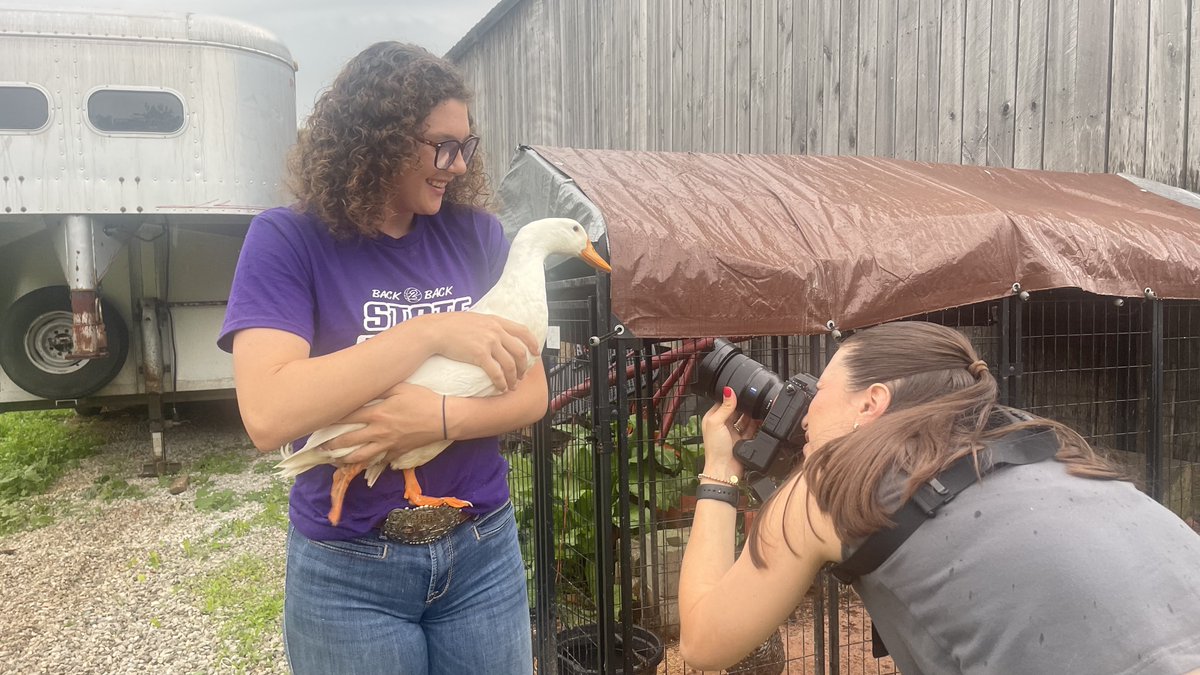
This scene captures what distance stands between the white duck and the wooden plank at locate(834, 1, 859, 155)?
12.8 ft

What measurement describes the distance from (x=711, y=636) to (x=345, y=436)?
77 cm

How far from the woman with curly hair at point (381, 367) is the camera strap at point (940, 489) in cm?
71

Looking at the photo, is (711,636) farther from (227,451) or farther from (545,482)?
(227,451)

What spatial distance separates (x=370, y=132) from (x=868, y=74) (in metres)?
4.21

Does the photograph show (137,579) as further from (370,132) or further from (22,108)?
(370,132)

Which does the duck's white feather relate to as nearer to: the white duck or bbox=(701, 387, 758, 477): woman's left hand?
the white duck

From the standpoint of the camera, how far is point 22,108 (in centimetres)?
547

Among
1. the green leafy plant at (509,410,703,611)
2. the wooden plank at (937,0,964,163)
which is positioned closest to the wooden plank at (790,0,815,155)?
the wooden plank at (937,0,964,163)

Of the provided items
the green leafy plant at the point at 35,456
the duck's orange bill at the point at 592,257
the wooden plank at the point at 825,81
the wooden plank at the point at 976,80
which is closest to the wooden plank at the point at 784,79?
the wooden plank at the point at 825,81

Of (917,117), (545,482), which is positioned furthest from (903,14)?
(545,482)

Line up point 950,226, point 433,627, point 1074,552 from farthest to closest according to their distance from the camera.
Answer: point 950,226
point 433,627
point 1074,552

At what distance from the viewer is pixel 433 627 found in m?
1.64

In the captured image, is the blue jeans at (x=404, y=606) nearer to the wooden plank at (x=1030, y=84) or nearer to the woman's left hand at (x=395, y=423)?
the woman's left hand at (x=395, y=423)

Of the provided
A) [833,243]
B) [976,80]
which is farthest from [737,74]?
[833,243]
